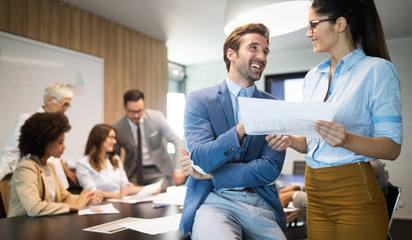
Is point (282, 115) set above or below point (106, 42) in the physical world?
below

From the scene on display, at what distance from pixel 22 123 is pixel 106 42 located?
247 cm

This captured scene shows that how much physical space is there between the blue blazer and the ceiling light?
0.93 metres

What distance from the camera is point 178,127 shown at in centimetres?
775

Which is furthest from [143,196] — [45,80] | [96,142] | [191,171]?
[45,80]

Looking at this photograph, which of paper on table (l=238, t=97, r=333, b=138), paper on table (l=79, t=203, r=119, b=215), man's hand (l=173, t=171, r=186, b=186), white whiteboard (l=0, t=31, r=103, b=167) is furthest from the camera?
white whiteboard (l=0, t=31, r=103, b=167)

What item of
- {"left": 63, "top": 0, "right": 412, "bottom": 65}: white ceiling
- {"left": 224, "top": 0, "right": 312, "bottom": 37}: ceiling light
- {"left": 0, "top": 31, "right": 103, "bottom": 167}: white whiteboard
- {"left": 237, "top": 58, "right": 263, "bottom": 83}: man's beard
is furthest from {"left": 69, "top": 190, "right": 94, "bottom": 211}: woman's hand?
{"left": 63, "top": 0, "right": 412, "bottom": 65}: white ceiling

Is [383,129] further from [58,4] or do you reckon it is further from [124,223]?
[58,4]

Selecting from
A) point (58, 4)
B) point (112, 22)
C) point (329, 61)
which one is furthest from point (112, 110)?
point (329, 61)

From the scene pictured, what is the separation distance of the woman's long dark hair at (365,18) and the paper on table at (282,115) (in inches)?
16.8

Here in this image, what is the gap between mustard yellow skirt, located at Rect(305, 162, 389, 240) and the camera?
1160 millimetres

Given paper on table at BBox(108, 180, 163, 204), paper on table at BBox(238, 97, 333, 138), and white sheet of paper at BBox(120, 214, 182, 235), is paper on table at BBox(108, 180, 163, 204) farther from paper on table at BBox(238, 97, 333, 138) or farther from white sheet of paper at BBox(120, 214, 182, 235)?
paper on table at BBox(238, 97, 333, 138)

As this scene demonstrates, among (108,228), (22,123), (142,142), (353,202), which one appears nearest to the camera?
(353,202)

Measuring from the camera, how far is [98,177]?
3.06 meters

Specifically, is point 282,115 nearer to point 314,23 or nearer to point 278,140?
point 278,140
